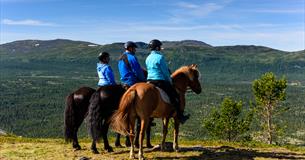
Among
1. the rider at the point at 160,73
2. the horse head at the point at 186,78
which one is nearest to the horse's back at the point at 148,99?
the rider at the point at 160,73

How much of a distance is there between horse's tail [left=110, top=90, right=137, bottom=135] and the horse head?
9.53 feet

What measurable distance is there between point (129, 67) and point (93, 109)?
2.20 meters

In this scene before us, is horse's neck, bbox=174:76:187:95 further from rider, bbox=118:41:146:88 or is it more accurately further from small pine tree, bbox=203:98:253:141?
small pine tree, bbox=203:98:253:141

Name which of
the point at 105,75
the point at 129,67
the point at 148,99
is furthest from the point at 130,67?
the point at 148,99

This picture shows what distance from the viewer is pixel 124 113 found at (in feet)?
46.2

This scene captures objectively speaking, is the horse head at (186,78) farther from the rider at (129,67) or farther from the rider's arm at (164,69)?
the rider at (129,67)

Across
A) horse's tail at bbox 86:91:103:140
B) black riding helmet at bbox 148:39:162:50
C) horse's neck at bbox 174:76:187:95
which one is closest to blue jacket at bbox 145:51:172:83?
black riding helmet at bbox 148:39:162:50

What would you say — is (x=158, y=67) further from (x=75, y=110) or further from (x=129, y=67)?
(x=75, y=110)

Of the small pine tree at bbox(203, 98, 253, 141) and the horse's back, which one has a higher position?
the horse's back

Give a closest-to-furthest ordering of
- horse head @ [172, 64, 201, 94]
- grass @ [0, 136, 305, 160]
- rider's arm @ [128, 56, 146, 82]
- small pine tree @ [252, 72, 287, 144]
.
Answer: grass @ [0, 136, 305, 160] → rider's arm @ [128, 56, 146, 82] → horse head @ [172, 64, 201, 94] → small pine tree @ [252, 72, 287, 144]

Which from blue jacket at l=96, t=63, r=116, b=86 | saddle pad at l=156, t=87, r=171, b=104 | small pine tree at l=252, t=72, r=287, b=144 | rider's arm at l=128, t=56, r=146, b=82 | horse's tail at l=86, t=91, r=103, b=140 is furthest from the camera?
small pine tree at l=252, t=72, r=287, b=144

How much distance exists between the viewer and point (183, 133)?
645 ft

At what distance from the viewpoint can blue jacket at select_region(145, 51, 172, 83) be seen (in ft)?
49.2

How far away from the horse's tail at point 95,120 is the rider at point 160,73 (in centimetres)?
231
